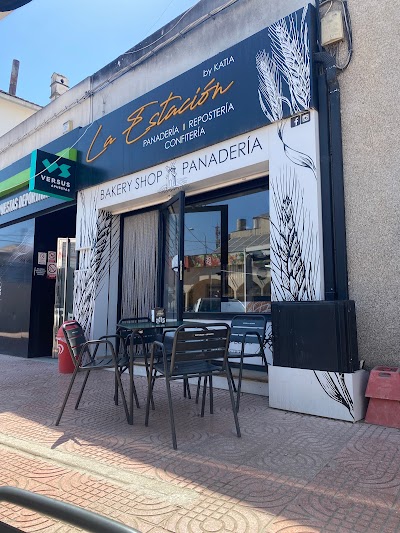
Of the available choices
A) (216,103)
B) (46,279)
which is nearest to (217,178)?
(216,103)

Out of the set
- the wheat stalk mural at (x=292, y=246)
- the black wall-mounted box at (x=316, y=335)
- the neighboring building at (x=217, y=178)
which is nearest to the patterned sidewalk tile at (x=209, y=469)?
the black wall-mounted box at (x=316, y=335)

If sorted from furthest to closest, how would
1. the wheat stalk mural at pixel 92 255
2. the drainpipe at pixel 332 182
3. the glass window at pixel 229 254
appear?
the wheat stalk mural at pixel 92 255 < the glass window at pixel 229 254 < the drainpipe at pixel 332 182

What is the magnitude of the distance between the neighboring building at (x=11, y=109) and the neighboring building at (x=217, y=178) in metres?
6.68

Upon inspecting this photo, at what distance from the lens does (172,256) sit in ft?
20.5

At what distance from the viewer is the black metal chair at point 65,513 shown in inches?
33.5

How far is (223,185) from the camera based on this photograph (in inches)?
227

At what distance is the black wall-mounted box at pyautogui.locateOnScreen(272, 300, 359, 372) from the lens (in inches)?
143

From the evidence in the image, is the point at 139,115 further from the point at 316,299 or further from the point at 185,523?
the point at 185,523

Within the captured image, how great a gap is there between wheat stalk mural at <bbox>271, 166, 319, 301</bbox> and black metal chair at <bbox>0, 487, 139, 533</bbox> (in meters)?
3.60

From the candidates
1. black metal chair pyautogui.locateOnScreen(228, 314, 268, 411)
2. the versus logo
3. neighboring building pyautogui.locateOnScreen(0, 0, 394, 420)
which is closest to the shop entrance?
neighboring building pyautogui.locateOnScreen(0, 0, 394, 420)

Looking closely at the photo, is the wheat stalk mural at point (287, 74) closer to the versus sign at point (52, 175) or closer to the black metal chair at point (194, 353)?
the black metal chair at point (194, 353)

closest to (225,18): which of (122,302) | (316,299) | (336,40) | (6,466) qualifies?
(336,40)

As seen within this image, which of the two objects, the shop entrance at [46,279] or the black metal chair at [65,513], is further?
the shop entrance at [46,279]

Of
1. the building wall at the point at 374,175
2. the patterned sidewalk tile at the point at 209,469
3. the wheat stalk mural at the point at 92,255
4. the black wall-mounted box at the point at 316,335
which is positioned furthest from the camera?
the wheat stalk mural at the point at 92,255
